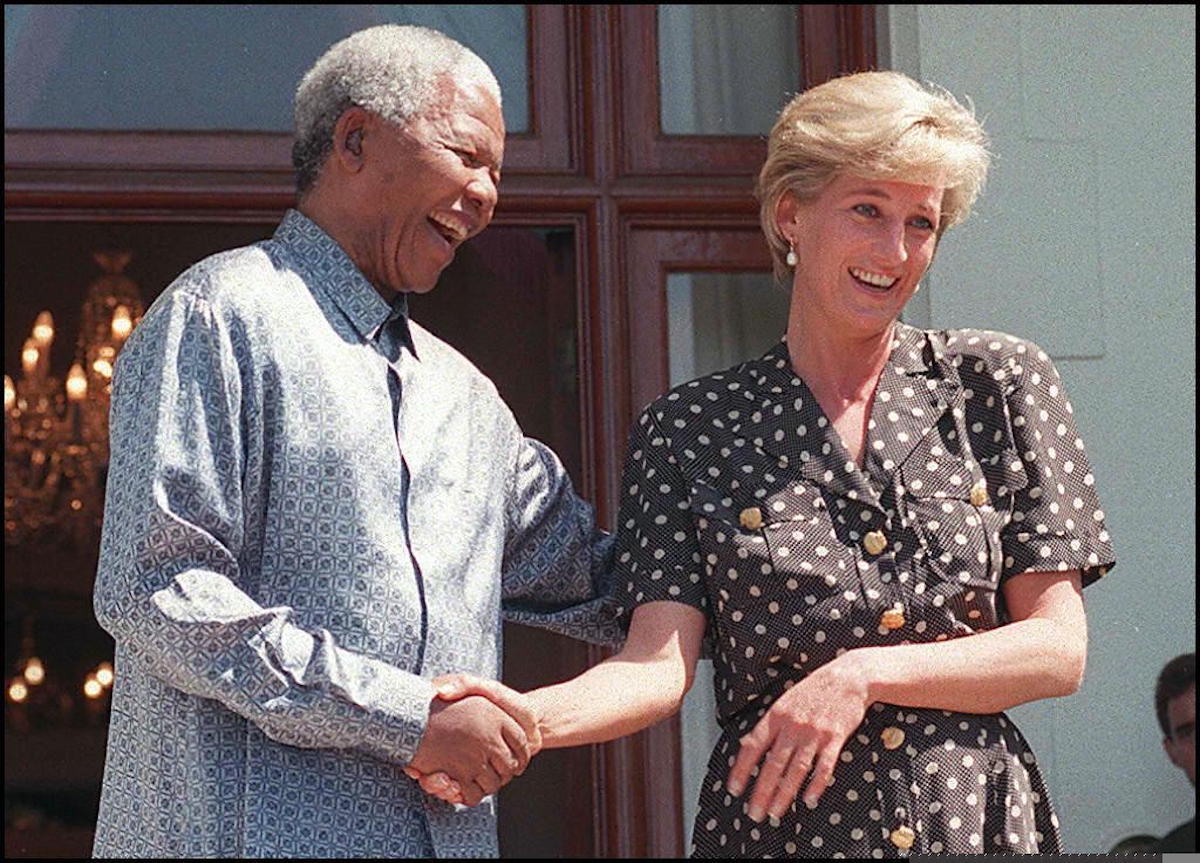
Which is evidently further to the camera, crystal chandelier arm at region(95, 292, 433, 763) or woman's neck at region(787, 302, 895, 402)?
woman's neck at region(787, 302, 895, 402)

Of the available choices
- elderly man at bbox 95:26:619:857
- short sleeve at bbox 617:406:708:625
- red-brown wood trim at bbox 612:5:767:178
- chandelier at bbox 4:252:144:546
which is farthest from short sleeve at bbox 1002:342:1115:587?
chandelier at bbox 4:252:144:546

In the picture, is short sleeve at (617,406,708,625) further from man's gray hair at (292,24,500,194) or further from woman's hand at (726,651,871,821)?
man's gray hair at (292,24,500,194)

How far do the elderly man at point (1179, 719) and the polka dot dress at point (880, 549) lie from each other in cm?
148

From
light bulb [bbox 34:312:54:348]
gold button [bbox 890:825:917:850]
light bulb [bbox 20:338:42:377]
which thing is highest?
light bulb [bbox 34:312:54:348]

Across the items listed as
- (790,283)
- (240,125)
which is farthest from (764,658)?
(240,125)

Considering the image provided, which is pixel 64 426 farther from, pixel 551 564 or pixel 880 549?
pixel 880 549

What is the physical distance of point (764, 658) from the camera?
309cm

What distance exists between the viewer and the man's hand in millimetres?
2832

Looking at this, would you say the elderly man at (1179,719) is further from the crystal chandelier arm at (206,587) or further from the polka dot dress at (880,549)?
the crystal chandelier arm at (206,587)

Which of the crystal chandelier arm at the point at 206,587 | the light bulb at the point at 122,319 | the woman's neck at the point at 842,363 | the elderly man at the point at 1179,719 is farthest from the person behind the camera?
the light bulb at the point at 122,319

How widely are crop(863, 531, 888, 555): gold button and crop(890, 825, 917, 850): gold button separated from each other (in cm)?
36

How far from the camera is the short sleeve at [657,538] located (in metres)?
3.16

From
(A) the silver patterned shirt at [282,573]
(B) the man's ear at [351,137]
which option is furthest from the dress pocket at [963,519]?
(B) the man's ear at [351,137]

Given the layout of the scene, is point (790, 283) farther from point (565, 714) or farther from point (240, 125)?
point (240, 125)
